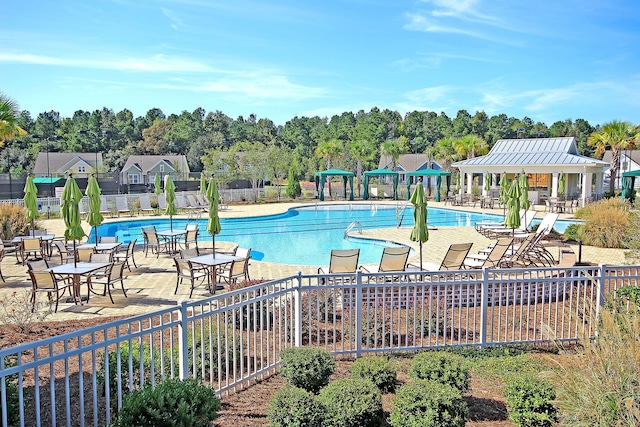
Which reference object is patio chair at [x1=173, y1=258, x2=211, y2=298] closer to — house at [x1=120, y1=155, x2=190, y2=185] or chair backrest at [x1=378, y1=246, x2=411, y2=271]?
chair backrest at [x1=378, y1=246, x2=411, y2=271]

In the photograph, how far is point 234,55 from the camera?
1215 inches

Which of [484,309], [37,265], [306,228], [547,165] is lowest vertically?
[306,228]

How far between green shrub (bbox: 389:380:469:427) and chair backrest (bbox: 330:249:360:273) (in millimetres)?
5848

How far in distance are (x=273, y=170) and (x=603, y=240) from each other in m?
28.0

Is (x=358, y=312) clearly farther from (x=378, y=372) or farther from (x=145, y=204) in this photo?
(x=145, y=204)

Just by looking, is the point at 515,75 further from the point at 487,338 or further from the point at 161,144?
the point at 161,144

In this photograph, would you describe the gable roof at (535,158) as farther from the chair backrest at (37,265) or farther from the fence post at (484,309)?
the chair backrest at (37,265)

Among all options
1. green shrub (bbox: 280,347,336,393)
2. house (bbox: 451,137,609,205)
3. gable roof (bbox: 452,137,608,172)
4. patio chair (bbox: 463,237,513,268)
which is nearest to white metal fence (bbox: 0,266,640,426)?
green shrub (bbox: 280,347,336,393)

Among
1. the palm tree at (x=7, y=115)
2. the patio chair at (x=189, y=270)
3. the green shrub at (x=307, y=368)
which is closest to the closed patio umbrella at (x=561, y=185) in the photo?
the patio chair at (x=189, y=270)

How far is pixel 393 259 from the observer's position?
1011 cm

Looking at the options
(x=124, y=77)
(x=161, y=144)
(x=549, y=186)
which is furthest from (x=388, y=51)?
(x=161, y=144)

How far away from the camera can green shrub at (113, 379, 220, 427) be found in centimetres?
338

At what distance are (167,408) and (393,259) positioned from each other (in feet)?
23.4

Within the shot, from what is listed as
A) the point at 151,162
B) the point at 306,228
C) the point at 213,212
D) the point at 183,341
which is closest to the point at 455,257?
the point at 213,212
